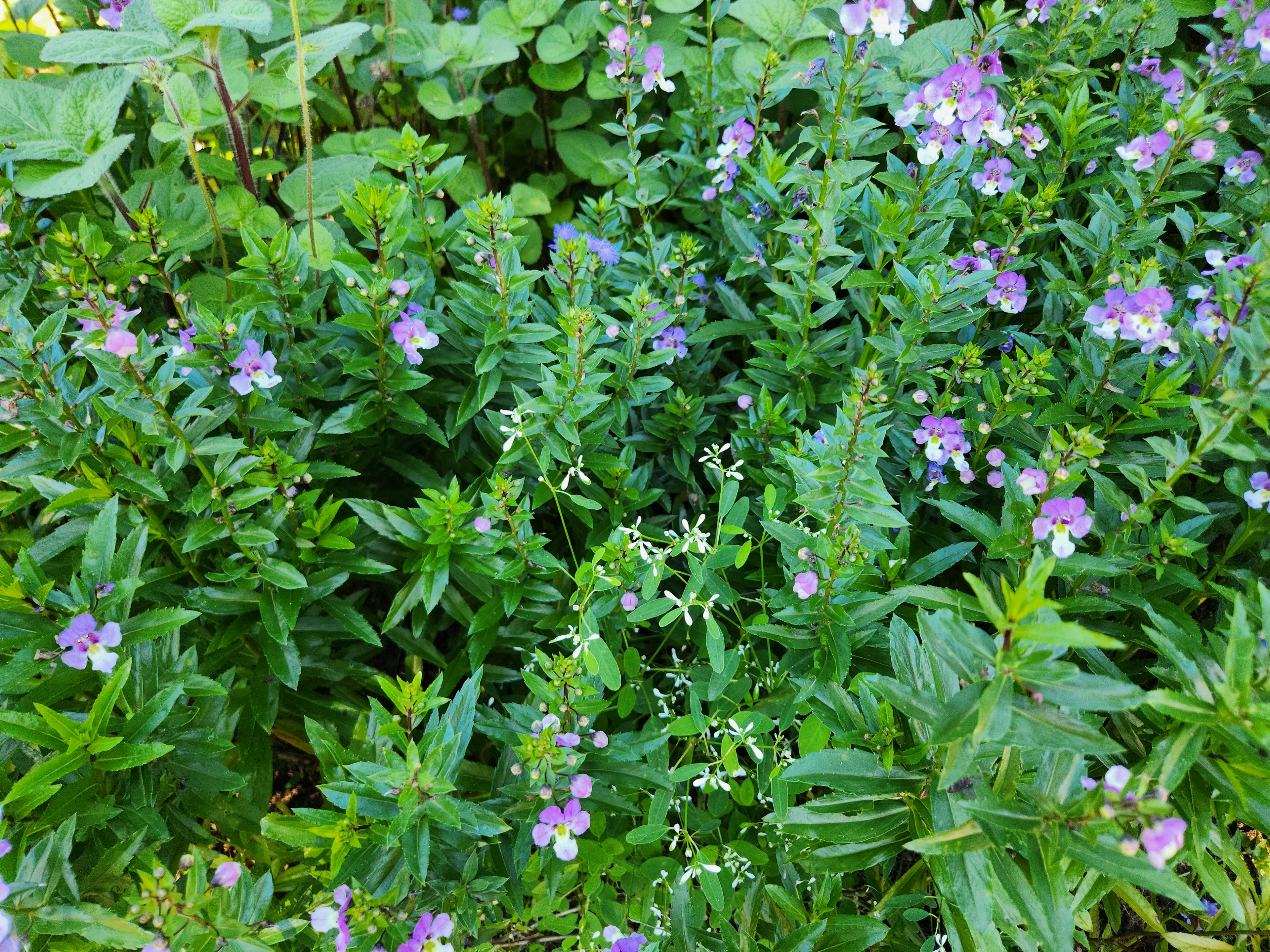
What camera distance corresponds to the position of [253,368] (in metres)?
2.03

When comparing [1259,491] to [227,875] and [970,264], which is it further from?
[227,875]

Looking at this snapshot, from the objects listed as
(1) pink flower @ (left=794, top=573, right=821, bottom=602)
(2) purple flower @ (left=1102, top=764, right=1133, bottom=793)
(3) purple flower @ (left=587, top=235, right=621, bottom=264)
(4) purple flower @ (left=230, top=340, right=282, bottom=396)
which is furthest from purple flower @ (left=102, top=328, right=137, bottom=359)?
(2) purple flower @ (left=1102, top=764, right=1133, bottom=793)

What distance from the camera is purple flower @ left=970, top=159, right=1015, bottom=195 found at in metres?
2.26

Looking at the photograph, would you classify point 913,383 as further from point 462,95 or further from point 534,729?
point 462,95

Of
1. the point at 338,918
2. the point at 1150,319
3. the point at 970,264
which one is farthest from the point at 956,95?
the point at 338,918

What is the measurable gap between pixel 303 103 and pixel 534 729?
1789 mm

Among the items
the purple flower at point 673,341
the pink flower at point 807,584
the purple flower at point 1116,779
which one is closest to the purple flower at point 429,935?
the pink flower at point 807,584

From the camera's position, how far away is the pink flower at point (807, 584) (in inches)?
70.4

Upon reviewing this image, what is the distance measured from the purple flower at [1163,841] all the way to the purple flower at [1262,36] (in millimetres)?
2043

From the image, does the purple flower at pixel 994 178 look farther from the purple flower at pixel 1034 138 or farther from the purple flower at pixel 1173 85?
the purple flower at pixel 1173 85

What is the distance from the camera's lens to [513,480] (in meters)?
2.18

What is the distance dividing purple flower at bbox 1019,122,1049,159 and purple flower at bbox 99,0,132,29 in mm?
2728

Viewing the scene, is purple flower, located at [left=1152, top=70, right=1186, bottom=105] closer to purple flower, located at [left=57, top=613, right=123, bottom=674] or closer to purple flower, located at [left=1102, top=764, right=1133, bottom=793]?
purple flower, located at [left=1102, top=764, right=1133, bottom=793]

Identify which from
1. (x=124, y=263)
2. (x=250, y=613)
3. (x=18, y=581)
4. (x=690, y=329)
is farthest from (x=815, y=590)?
(x=124, y=263)
